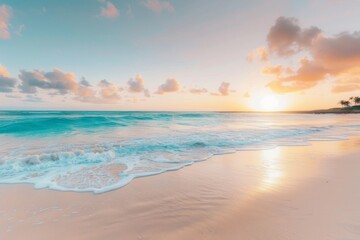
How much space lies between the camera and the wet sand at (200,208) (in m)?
2.64

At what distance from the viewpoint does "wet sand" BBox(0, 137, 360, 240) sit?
8.66 ft

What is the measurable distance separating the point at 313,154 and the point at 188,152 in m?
5.24

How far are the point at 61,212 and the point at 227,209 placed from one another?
304 cm

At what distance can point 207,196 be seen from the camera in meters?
3.79

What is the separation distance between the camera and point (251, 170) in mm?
5477

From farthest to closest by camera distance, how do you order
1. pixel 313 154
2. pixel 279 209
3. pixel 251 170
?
pixel 313 154
pixel 251 170
pixel 279 209

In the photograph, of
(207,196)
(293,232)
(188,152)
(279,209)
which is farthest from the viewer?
(188,152)

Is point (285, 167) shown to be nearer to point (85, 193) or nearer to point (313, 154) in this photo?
point (313, 154)

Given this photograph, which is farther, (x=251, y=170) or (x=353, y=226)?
(x=251, y=170)

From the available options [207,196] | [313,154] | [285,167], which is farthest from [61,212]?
[313,154]

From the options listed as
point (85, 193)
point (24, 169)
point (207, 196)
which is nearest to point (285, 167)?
point (207, 196)

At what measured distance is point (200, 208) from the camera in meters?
3.31

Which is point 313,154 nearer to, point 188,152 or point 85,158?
point 188,152

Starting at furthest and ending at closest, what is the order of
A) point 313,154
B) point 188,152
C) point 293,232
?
point 188,152 < point 313,154 < point 293,232
